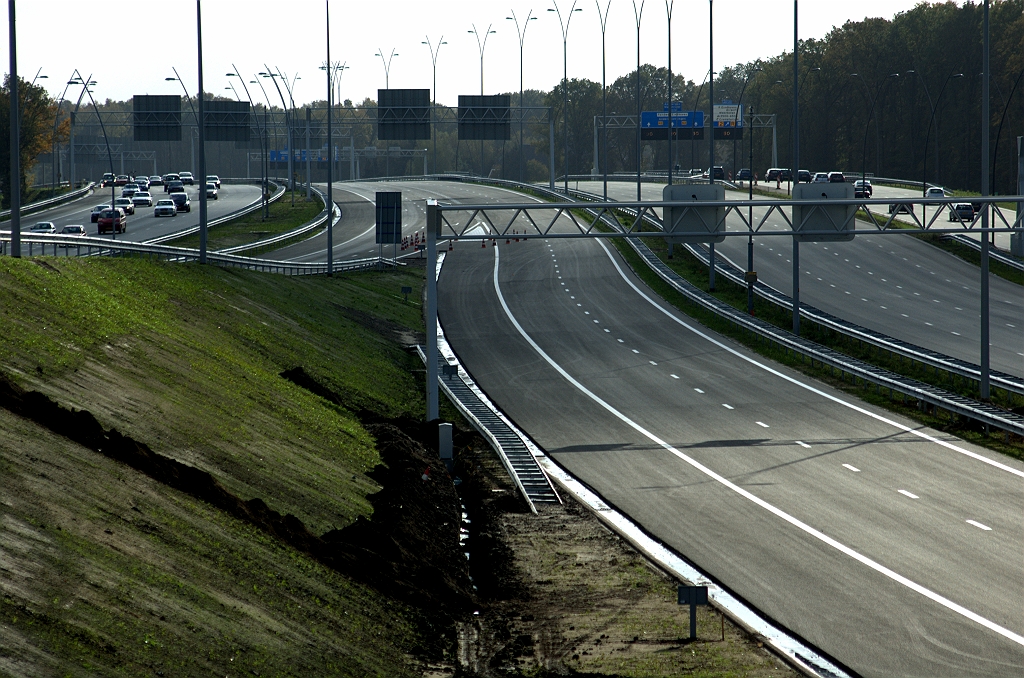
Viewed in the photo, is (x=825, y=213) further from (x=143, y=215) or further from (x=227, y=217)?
(x=143, y=215)

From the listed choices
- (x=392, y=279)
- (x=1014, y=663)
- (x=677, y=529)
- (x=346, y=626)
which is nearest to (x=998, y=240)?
(x=392, y=279)

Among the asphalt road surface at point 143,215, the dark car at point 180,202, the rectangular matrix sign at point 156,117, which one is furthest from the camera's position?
the dark car at point 180,202

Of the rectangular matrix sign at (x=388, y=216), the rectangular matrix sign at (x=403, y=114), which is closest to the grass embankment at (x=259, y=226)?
the rectangular matrix sign at (x=403, y=114)

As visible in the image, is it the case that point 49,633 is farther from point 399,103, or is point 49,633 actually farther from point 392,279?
point 399,103

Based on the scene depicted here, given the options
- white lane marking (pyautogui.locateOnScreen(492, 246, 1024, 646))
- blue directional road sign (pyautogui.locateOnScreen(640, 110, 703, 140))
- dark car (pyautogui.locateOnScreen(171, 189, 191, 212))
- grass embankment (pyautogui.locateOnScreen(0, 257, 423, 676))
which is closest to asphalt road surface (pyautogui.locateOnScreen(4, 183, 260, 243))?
dark car (pyautogui.locateOnScreen(171, 189, 191, 212))

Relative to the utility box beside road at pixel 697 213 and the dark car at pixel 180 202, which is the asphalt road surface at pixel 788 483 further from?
the dark car at pixel 180 202

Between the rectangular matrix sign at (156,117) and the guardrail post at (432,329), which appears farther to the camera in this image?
the rectangular matrix sign at (156,117)

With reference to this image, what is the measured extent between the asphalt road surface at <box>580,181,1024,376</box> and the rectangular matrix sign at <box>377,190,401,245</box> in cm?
2323

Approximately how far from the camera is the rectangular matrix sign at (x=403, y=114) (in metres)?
87.5

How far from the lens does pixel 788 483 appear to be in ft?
99.7

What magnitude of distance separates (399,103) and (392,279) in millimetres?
23173

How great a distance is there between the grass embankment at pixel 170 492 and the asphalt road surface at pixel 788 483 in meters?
7.21

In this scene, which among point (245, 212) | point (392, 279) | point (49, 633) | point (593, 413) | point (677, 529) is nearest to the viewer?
point (49, 633)

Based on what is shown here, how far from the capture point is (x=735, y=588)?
22.7m
